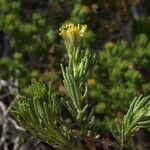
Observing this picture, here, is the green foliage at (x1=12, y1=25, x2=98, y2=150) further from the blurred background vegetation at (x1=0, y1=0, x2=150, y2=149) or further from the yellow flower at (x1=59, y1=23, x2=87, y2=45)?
the blurred background vegetation at (x1=0, y1=0, x2=150, y2=149)

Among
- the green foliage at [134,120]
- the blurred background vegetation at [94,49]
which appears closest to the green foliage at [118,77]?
the blurred background vegetation at [94,49]

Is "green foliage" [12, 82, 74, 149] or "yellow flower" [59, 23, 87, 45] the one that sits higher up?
"yellow flower" [59, 23, 87, 45]

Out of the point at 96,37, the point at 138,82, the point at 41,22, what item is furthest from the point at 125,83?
the point at 41,22

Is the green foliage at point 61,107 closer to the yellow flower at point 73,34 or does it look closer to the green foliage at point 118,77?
the yellow flower at point 73,34

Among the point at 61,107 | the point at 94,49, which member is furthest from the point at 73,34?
the point at 94,49

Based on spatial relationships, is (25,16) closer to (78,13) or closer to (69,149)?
(78,13)

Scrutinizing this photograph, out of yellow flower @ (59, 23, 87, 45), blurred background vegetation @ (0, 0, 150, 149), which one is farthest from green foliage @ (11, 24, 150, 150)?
blurred background vegetation @ (0, 0, 150, 149)
